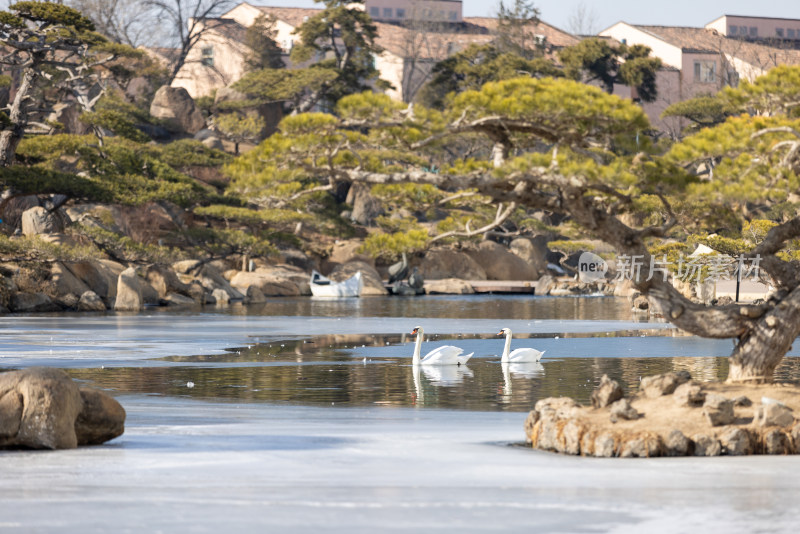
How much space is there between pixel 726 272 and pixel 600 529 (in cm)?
2305

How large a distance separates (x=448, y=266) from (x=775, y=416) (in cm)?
4182

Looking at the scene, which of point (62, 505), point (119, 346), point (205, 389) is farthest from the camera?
point (119, 346)

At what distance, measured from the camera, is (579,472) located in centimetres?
719

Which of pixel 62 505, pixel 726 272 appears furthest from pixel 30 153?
pixel 62 505

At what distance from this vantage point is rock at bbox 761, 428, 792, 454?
25.8 ft

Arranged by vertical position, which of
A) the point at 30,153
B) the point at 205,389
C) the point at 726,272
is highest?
the point at 30,153

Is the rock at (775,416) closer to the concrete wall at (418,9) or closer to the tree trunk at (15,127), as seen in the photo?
the tree trunk at (15,127)

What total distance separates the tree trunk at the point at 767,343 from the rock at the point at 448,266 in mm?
39988

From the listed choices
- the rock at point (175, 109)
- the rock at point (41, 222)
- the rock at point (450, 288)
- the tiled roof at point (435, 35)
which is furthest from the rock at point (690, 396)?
the tiled roof at point (435, 35)

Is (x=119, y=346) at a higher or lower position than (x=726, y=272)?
lower

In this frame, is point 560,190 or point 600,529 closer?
point 600,529

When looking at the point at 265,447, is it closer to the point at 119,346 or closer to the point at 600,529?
the point at 600,529

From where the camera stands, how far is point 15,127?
29.0m

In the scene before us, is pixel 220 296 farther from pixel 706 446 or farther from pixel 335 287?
pixel 706 446
